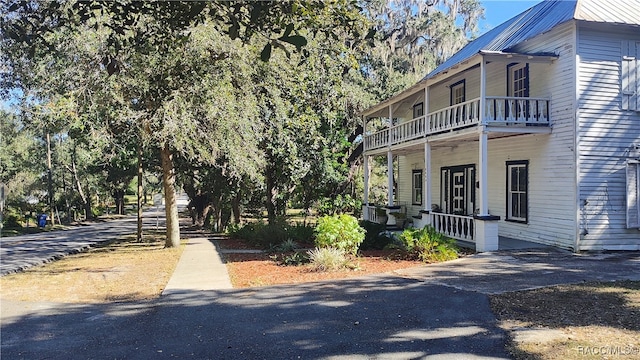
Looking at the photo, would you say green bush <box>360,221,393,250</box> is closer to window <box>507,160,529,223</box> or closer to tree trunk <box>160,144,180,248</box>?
window <box>507,160,529,223</box>

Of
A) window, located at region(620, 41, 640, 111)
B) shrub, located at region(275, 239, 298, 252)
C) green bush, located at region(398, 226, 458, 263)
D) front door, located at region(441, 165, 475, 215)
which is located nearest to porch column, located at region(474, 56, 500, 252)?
green bush, located at region(398, 226, 458, 263)

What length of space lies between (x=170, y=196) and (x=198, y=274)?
6.42 meters

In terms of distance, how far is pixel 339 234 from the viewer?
1116 centimetres

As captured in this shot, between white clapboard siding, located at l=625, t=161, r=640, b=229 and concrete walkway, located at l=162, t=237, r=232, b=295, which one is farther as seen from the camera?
white clapboard siding, located at l=625, t=161, r=640, b=229

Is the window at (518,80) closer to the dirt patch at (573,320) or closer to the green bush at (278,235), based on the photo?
the dirt patch at (573,320)

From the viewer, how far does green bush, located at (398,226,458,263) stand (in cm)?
1071

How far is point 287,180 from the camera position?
20.1 metres

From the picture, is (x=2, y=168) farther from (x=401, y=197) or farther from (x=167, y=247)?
(x=401, y=197)

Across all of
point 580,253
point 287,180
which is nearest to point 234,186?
point 287,180

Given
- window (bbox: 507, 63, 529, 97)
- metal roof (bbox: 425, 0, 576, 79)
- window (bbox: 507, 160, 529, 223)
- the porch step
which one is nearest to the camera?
metal roof (bbox: 425, 0, 576, 79)

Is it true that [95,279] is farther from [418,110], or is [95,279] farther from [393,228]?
[418,110]

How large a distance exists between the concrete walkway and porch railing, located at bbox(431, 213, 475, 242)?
682 centimetres

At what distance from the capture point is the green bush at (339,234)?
1108 cm

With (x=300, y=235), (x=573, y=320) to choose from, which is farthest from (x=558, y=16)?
(x=300, y=235)
